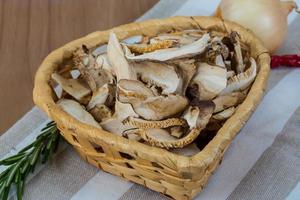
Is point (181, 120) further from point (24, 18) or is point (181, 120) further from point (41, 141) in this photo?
point (24, 18)

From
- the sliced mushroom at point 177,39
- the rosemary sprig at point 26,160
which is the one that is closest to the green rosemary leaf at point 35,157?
the rosemary sprig at point 26,160

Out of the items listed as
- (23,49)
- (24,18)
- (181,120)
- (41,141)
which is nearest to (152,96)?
(181,120)

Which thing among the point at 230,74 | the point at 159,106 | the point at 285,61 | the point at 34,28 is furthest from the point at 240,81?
the point at 34,28

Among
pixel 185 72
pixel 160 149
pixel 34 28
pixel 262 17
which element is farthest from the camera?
pixel 34 28

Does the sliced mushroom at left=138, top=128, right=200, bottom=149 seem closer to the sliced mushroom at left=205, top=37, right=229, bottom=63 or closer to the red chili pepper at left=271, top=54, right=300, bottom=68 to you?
the sliced mushroom at left=205, top=37, right=229, bottom=63

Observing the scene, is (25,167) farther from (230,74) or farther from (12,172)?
(230,74)

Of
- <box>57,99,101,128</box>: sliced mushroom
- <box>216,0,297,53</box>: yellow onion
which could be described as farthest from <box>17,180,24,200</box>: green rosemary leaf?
<box>216,0,297,53</box>: yellow onion
